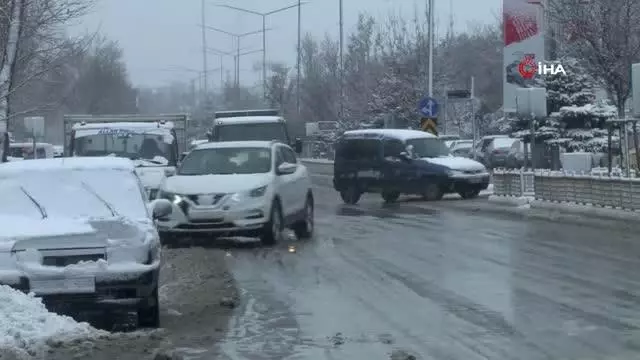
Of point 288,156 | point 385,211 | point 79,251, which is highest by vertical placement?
point 288,156

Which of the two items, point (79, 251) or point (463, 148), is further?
point (463, 148)

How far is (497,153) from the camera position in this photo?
Answer: 165 ft

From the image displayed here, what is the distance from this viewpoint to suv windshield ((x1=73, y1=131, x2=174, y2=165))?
2383 centimetres

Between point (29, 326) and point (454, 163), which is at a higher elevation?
point (454, 163)

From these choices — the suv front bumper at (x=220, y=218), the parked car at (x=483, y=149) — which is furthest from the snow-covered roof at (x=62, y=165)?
the parked car at (x=483, y=149)

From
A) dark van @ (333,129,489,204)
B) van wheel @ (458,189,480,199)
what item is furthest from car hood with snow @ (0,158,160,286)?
van wheel @ (458,189,480,199)

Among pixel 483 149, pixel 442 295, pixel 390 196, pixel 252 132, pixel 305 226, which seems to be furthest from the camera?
pixel 483 149

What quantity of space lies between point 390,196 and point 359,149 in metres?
1.55

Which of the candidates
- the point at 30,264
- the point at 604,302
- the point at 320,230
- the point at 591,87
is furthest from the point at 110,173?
the point at 591,87

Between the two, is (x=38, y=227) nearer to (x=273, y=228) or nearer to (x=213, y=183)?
(x=213, y=183)

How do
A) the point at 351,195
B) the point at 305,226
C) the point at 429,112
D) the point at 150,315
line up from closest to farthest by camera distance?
the point at 150,315 → the point at 305,226 → the point at 351,195 → the point at 429,112

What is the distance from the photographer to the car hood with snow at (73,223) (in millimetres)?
10305

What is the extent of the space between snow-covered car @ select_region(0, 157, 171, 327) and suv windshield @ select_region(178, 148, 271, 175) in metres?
8.28
